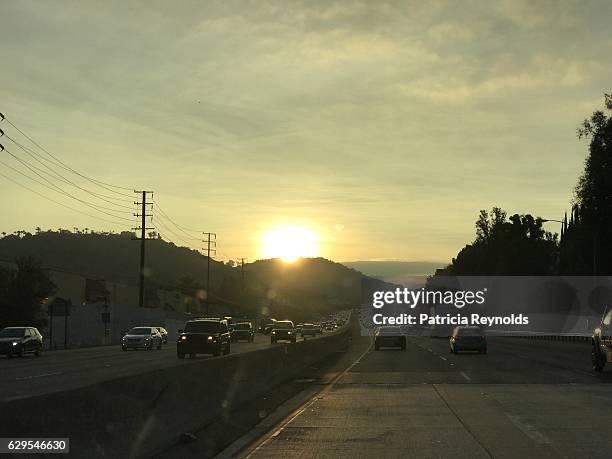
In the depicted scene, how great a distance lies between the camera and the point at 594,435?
13.0 metres

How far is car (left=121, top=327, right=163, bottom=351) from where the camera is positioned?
53688 mm

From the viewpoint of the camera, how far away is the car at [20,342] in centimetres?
4284

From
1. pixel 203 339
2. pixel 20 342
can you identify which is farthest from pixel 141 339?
pixel 203 339

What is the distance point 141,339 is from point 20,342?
1179 cm

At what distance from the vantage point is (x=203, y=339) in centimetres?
4309

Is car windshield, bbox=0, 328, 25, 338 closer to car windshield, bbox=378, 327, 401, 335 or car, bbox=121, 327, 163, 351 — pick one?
car, bbox=121, 327, 163, 351

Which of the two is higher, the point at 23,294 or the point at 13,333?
the point at 23,294

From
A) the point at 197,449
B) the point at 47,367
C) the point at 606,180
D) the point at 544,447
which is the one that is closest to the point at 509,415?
the point at 544,447

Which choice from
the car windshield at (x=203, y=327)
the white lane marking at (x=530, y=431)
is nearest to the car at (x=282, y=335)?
the car windshield at (x=203, y=327)

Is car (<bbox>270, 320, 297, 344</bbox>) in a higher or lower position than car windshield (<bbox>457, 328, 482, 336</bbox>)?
lower

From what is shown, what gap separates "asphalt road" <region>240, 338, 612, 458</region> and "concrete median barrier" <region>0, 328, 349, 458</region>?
4.02 ft

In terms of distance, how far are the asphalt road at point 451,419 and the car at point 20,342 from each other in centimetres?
2228

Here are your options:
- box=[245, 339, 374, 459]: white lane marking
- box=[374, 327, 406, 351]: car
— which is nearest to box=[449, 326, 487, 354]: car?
box=[374, 327, 406, 351]: car

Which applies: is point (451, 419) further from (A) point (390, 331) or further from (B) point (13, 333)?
(A) point (390, 331)
